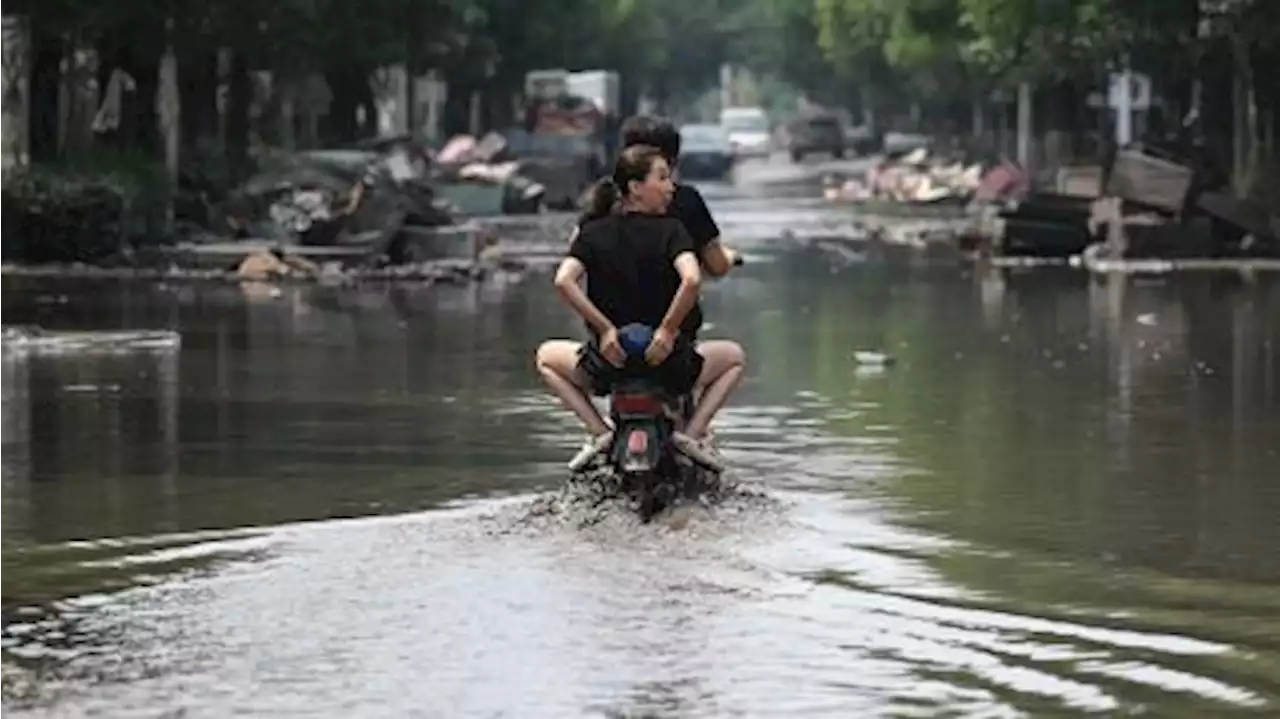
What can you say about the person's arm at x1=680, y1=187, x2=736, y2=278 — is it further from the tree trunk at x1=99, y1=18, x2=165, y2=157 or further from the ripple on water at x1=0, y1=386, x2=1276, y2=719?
the tree trunk at x1=99, y1=18, x2=165, y2=157

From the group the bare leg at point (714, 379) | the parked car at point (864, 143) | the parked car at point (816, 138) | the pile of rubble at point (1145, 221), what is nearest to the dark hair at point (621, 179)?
the bare leg at point (714, 379)

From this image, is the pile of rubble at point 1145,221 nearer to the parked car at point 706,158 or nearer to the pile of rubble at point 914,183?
the pile of rubble at point 914,183

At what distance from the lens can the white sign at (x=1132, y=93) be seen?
69.4 meters

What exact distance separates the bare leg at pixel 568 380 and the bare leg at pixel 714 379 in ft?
1.44

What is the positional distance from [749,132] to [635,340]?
128382mm

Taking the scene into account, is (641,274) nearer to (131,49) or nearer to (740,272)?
(740,272)

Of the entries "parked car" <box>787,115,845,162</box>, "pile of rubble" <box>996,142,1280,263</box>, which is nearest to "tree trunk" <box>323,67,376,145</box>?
"pile of rubble" <box>996,142,1280,263</box>

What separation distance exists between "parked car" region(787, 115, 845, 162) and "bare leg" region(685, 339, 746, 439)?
102060 mm

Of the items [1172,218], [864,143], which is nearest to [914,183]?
[1172,218]

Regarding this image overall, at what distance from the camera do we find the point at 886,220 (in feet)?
191

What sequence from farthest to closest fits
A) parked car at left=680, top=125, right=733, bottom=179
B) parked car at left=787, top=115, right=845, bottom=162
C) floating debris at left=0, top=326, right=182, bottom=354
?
parked car at left=787, top=115, right=845, bottom=162, parked car at left=680, top=125, right=733, bottom=179, floating debris at left=0, top=326, right=182, bottom=354

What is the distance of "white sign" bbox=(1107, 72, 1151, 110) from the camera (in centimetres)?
6938

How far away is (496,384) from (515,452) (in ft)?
14.2

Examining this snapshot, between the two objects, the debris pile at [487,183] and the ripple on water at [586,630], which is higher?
the debris pile at [487,183]
